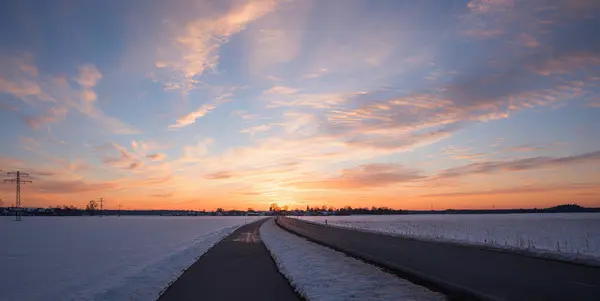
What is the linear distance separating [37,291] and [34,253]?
49.1 ft

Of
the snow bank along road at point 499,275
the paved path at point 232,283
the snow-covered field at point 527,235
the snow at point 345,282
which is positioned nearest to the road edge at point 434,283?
the snow bank along road at point 499,275

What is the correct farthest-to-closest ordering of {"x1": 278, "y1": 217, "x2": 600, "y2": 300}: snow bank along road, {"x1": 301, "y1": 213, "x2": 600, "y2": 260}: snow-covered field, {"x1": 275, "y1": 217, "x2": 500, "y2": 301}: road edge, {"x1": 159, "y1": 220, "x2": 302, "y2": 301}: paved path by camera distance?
{"x1": 301, "y1": 213, "x2": 600, "y2": 260}: snow-covered field
{"x1": 159, "y1": 220, "x2": 302, "y2": 301}: paved path
{"x1": 278, "y1": 217, "x2": 600, "y2": 300}: snow bank along road
{"x1": 275, "y1": 217, "x2": 500, "y2": 301}: road edge

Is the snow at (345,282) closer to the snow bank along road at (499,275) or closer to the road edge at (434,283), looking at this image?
the road edge at (434,283)

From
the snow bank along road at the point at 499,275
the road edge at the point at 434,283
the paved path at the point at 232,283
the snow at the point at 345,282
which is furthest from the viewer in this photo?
the paved path at the point at 232,283

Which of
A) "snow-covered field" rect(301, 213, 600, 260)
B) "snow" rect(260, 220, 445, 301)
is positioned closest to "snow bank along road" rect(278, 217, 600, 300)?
"snow" rect(260, 220, 445, 301)

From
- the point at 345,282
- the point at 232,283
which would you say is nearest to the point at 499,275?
the point at 345,282

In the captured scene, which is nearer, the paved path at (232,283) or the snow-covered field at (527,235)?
the paved path at (232,283)

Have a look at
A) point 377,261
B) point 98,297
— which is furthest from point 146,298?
point 377,261

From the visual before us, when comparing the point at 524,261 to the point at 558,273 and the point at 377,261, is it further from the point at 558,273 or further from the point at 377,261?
the point at 377,261

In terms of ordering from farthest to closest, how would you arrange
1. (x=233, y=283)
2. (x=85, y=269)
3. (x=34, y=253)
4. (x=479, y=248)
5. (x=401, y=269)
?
(x=34, y=253) → (x=479, y=248) → (x=85, y=269) → (x=401, y=269) → (x=233, y=283)

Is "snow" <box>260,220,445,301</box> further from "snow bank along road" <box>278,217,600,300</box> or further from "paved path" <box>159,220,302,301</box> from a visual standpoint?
"snow bank along road" <box>278,217,600,300</box>

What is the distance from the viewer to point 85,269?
60.5 feet

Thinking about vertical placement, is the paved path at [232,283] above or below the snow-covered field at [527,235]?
above

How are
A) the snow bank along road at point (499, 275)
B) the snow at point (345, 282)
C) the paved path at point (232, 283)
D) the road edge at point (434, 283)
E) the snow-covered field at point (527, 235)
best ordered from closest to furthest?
the road edge at point (434, 283) < the snow bank along road at point (499, 275) < the snow at point (345, 282) < the paved path at point (232, 283) < the snow-covered field at point (527, 235)
